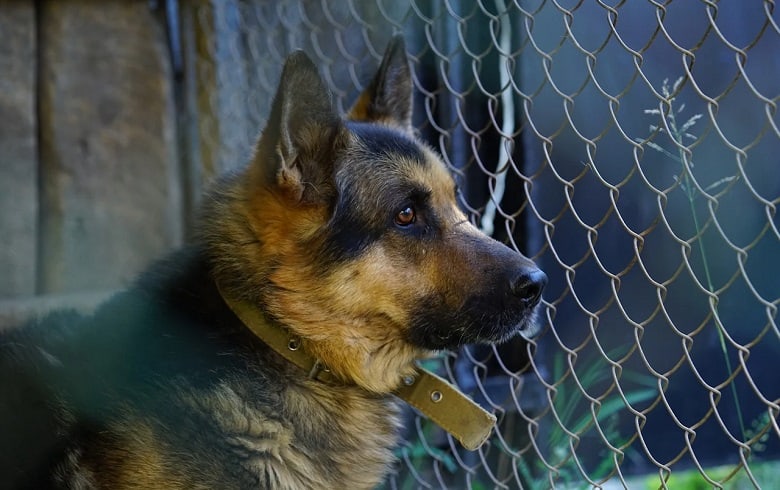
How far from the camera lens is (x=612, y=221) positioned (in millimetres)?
3539

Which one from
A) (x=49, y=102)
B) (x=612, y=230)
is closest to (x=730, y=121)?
(x=612, y=230)

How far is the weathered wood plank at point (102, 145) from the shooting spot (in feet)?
16.7

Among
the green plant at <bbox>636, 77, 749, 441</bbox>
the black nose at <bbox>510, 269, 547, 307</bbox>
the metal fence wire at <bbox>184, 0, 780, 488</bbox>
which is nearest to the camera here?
the green plant at <bbox>636, 77, 749, 441</bbox>

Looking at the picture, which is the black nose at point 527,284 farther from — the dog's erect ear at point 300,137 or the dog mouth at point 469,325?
the dog's erect ear at point 300,137

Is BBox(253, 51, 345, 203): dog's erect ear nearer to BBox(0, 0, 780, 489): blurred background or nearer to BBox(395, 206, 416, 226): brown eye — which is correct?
BBox(395, 206, 416, 226): brown eye

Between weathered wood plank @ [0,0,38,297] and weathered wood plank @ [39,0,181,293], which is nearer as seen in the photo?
weathered wood plank @ [0,0,38,297]

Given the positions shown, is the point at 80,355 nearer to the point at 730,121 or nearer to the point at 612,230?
the point at 612,230

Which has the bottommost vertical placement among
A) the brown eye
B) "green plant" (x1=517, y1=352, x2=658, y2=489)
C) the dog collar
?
"green plant" (x1=517, y1=352, x2=658, y2=489)

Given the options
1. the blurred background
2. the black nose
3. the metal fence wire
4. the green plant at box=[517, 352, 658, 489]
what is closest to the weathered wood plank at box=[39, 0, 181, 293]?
the blurred background

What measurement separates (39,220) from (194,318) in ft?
9.00

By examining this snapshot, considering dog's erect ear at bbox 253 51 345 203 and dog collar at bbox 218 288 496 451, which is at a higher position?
dog's erect ear at bbox 253 51 345 203

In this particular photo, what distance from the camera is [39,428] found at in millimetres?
2689

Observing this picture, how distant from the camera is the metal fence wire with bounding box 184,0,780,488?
314 cm

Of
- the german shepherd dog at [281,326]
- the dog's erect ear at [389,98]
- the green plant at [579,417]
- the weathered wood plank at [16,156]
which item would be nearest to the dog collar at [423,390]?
the german shepherd dog at [281,326]
